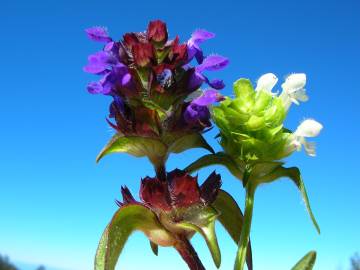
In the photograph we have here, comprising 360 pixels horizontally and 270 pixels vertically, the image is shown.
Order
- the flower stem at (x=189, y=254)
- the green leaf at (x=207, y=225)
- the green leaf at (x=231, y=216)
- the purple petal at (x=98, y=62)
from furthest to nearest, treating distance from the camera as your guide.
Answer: the green leaf at (x=231, y=216) < the purple petal at (x=98, y=62) < the flower stem at (x=189, y=254) < the green leaf at (x=207, y=225)

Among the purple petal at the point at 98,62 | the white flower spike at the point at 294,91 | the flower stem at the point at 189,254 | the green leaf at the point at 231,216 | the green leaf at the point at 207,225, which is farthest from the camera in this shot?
the white flower spike at the point at 294,91

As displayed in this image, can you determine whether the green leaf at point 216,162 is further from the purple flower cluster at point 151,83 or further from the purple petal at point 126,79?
the purple petal at point 126,79

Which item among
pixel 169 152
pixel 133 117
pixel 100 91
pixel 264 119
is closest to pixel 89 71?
pixel 100 91

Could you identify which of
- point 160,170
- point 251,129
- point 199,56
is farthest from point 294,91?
point 160,170

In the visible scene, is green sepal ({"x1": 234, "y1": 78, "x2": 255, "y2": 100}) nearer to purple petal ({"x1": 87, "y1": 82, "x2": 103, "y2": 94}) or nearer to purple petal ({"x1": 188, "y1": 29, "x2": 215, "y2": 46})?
purple petal ({"x1": 188, "y1": 29, "x2": 215, "y2": 46})

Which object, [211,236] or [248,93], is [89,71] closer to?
[248,93]

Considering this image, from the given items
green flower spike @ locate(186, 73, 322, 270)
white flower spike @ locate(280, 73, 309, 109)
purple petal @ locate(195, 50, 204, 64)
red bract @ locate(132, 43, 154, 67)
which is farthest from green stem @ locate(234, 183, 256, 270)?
red bract @ locate(132, 43, 154, 67)

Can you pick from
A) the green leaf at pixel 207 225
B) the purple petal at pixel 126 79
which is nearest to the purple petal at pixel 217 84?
the purple petal at pixel 126 79
